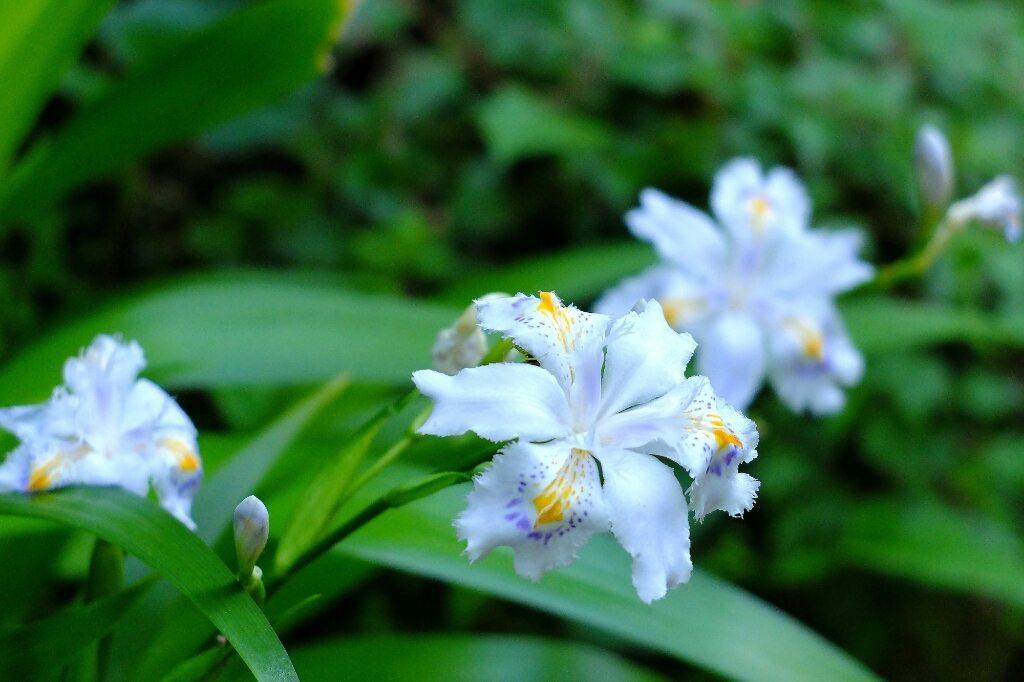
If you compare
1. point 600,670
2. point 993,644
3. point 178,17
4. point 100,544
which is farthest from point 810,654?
point 178,17

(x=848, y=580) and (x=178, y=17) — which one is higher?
(x=178, y=17)

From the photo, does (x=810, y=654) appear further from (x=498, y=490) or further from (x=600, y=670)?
(x=498, y=490)

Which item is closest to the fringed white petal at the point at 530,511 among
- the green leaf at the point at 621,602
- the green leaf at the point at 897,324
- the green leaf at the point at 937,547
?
the green leaf at the point at 621,602

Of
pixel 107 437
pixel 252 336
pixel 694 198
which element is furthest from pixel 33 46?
pixel 694 198

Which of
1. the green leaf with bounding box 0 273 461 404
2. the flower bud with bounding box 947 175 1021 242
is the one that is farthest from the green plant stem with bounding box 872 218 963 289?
the green leaf with bounding box 0 273 461 404

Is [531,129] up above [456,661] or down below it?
above

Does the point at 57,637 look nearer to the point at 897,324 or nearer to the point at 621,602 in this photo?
the point at 621,602
